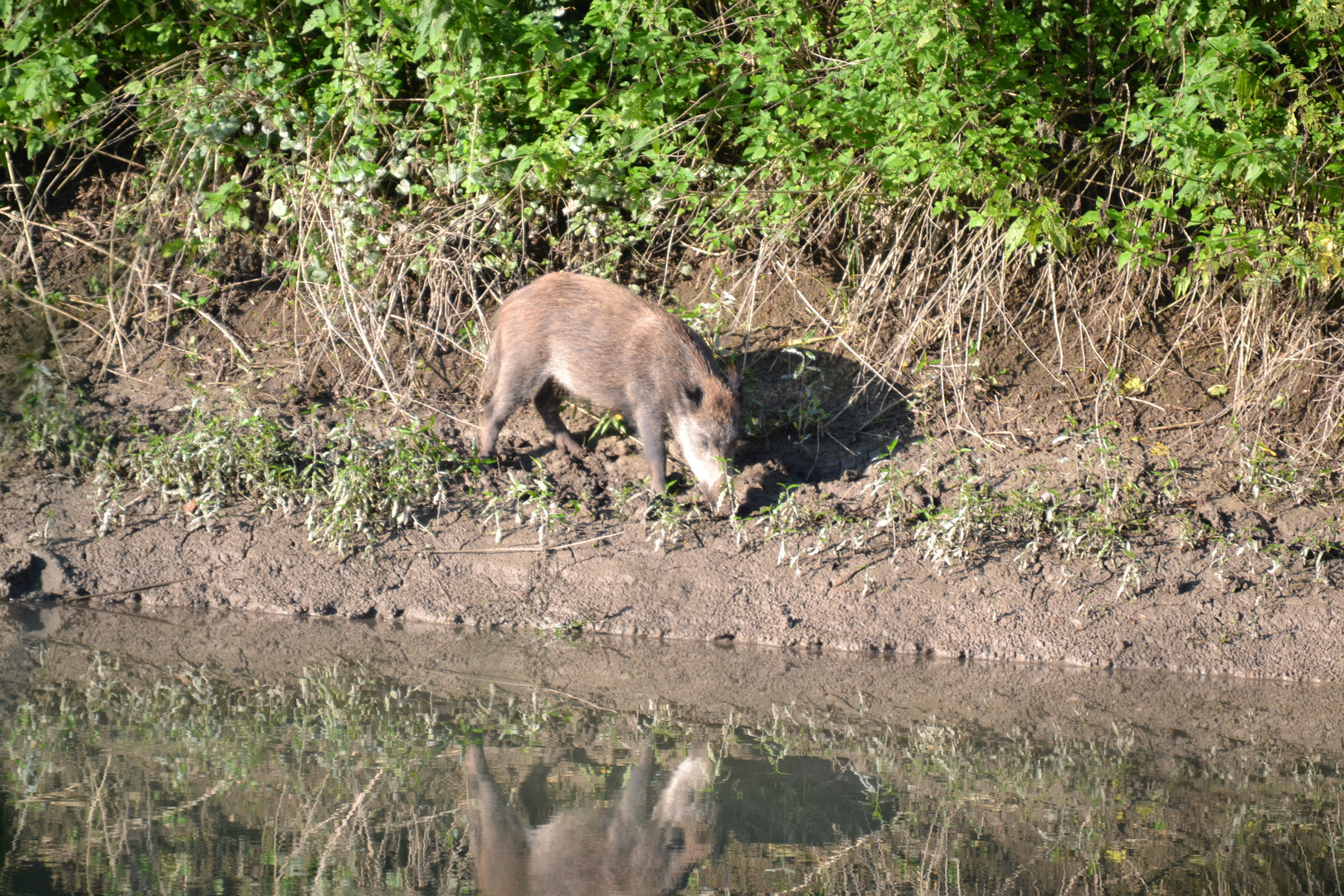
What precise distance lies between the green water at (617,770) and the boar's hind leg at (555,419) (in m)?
1.44

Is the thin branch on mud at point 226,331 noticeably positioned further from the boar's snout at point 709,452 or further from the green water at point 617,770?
the boar's snout at point 709,452

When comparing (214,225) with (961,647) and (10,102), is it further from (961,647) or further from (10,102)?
(961,647)

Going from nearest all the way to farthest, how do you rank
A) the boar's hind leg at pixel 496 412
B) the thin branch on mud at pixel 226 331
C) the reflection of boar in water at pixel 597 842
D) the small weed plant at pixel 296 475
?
the reflection of boar in water at pixel 597 842, the small weed plant at pixel 296 475, the boar's hind leg at pixel 496 412, the thin branch on mud at pixel 226 331

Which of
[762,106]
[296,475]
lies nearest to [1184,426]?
[762,106]

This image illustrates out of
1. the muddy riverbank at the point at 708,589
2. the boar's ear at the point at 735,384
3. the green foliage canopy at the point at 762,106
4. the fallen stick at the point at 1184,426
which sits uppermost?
the green foliage canopy at the point at 762,106

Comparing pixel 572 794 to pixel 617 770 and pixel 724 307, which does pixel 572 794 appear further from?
pixel 724 307

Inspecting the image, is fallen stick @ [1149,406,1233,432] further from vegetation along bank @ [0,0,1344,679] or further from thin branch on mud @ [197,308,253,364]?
thin branch on mud @ [197,308,253,364]

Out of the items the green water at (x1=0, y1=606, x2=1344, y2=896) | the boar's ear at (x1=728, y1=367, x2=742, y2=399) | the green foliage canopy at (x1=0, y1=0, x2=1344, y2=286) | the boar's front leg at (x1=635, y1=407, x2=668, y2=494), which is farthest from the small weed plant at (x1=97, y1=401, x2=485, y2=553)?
the green foliage canopy at (x1=0, y1=0, x2=1344, y2=286)

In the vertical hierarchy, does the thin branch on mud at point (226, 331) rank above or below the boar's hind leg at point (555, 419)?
above

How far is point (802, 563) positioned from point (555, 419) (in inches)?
63.9

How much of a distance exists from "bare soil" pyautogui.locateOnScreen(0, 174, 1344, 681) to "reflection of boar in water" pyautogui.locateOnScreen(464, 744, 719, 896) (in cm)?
174

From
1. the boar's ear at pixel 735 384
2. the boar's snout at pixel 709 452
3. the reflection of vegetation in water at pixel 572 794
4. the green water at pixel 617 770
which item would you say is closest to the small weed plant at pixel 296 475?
the green water at pixel 617 770

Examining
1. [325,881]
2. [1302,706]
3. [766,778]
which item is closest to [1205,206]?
[1302,706]

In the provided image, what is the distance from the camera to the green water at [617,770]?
3.09 m
